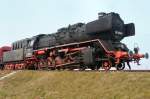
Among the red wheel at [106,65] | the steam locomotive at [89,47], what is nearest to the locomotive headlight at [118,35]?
the steam locomotive at [89,47]

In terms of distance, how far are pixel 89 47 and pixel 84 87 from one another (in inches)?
288

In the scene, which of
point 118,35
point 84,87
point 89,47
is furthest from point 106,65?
point 84,87

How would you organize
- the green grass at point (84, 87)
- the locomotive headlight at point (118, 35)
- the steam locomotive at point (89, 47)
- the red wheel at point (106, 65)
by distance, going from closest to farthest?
the green grass at point (84, 87)
the red wheel at point (106, 65)
the steam locomotive at point (89, 47)
the locomotive headlight at point (118, 35)

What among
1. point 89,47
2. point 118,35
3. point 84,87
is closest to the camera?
point 84,87

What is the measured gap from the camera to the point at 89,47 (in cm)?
2214

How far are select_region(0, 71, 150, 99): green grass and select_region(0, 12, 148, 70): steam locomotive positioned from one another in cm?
329

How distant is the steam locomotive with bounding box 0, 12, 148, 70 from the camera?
2103 cm

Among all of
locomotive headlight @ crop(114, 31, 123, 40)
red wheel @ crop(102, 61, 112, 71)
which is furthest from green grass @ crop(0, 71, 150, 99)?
locomotive headlight @ crop(114, 31, 123, 40)

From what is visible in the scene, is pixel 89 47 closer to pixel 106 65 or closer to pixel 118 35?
pixel 106 65

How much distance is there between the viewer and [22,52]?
32406 millimetres

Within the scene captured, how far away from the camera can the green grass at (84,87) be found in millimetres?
12703

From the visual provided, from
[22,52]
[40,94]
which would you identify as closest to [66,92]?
[40,94]

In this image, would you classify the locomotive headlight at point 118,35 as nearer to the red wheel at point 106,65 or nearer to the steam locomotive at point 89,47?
the steam locomotive at point 89,47

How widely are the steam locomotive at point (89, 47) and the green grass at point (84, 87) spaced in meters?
3.29
